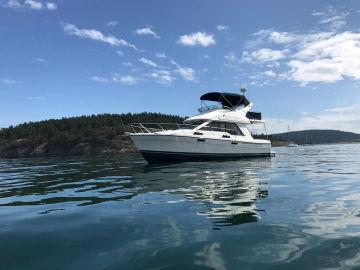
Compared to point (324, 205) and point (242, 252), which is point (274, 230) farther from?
point (324, 205)

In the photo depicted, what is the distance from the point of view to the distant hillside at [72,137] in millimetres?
87438

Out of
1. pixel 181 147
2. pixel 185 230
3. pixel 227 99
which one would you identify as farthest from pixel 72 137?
pixel 185 230

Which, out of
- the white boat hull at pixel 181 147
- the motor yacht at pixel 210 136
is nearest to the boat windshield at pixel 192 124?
the motor yacht at pixel 210 136

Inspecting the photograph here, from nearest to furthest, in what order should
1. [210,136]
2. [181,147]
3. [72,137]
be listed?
[181,147], [210,136], [72,137]

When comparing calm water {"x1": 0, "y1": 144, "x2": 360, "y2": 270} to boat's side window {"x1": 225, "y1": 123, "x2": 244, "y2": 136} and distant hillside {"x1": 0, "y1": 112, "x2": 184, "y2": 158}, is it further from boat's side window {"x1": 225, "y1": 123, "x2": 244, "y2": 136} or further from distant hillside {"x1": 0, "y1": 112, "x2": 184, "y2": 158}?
distant hillside {"x1": 0, "y1": 112, "x2": 184, "y2": 158}

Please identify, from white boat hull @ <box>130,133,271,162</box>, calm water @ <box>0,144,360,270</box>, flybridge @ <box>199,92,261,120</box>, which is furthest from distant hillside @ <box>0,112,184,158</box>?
calm water @ <box>0,144,360,270</box>

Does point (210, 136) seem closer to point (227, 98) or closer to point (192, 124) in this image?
point (192, 124)

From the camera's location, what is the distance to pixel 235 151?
94.5 feet

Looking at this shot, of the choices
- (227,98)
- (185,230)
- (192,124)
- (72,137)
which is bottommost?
(185,230)

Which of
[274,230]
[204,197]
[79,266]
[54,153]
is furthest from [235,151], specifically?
[54,153]

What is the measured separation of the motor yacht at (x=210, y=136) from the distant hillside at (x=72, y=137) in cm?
5321

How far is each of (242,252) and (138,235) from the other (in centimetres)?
171

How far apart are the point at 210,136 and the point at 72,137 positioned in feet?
229

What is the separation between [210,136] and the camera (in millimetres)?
27078
